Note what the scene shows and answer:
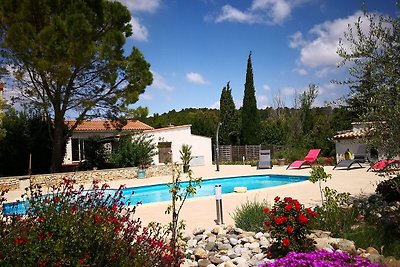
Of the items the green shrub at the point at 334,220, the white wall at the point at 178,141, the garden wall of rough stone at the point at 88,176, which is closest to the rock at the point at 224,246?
the green shrub at the point at 334,220

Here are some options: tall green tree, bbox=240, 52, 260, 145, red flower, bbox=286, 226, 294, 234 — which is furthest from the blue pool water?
tall green tree, bbox=240, 52, 260, 145

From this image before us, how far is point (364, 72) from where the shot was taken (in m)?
5.93

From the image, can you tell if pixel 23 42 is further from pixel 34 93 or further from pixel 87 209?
pixel 87 209

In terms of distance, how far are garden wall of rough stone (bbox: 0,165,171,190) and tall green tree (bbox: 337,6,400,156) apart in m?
13.4

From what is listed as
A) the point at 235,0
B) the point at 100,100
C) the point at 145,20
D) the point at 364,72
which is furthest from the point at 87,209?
the point at 100,100

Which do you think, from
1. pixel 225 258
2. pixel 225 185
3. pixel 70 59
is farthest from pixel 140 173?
pixel 225 258

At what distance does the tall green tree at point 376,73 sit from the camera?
5031 mm

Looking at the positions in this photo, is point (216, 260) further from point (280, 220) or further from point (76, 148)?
point (76, 148)

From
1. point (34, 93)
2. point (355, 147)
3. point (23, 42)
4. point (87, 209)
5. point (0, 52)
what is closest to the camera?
point (87, 209)

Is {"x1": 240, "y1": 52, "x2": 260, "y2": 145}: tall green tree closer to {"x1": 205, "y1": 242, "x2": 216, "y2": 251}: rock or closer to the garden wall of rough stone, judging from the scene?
the garden wall of rough stone

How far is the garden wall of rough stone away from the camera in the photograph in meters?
17.1

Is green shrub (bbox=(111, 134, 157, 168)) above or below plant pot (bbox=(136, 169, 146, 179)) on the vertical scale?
above

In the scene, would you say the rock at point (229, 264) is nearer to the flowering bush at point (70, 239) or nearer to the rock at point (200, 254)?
the rock at point (200, 254)

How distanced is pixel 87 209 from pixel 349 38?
539cm
